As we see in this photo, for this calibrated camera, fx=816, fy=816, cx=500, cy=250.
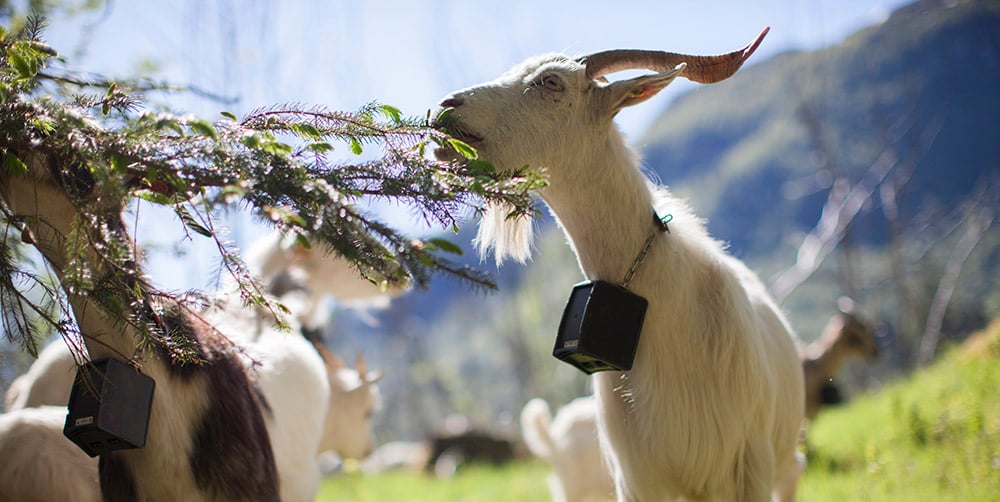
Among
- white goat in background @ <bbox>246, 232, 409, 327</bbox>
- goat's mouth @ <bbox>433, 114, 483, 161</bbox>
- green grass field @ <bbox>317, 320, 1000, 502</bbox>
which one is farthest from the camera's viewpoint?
white goat in background @ <bbox>246, 232, 409, 327</bbox>

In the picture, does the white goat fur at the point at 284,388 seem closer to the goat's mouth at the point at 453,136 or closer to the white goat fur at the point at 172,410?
the white goat fur at the point at 172,410

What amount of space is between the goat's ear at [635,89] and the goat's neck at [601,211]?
0.17 meters

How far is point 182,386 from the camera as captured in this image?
264cm

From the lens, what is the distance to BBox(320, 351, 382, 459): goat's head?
245 inches

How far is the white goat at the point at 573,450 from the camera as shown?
19.6 feet

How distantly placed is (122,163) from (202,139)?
0.22m

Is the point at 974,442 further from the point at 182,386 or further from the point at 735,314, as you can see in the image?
the point at 182,386

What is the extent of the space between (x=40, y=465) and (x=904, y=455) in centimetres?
562

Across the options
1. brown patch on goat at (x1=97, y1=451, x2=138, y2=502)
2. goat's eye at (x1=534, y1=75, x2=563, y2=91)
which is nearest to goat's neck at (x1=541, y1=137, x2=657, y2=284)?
goat's eye at (x1=534, y1=75, x2=563, y2=91)

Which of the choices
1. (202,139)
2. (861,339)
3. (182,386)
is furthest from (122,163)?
(861,339)

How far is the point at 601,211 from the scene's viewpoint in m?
3.11

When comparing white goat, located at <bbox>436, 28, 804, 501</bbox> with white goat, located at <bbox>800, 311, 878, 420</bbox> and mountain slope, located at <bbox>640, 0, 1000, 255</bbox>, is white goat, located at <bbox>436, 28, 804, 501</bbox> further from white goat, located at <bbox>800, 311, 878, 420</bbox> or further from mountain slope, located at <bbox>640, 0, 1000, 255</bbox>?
mountain slope, located at <bbox>640, 0, 1000, 255</bbox>

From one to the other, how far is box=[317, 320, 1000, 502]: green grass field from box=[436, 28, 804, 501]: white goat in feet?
4.96

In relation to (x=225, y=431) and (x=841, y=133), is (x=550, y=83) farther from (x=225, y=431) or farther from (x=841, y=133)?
(x=841, y=133)
